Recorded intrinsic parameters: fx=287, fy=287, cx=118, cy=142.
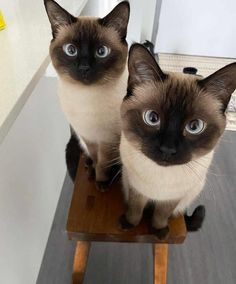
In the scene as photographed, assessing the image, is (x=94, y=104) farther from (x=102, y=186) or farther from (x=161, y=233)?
(x=161, y=233)

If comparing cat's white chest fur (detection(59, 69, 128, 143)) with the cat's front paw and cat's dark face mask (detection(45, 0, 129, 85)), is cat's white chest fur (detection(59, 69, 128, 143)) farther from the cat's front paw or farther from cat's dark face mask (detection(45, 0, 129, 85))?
the cat's front paw

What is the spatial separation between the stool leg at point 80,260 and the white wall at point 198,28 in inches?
91.8

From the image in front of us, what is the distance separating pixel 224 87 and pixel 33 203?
875 millimetres

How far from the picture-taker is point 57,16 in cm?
75

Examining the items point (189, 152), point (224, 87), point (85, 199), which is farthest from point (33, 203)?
point (224, 87)

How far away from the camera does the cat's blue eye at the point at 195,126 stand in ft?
2.04

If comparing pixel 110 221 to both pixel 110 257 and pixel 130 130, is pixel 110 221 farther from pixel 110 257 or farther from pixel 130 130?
pixel 110 257

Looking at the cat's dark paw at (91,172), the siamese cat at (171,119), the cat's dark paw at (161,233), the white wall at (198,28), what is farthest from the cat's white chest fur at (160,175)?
the white wall at (198,28)

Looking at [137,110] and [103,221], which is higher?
[137,110]

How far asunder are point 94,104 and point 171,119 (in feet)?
0.87

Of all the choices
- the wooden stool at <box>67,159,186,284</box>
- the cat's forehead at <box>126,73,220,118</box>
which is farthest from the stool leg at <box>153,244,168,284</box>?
the cat's forehead at <box>126,73,220,118</box>

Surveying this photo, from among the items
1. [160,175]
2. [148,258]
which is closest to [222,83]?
[160,175]

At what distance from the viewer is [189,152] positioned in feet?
2.06

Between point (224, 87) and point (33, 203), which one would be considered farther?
point (33, 203)
